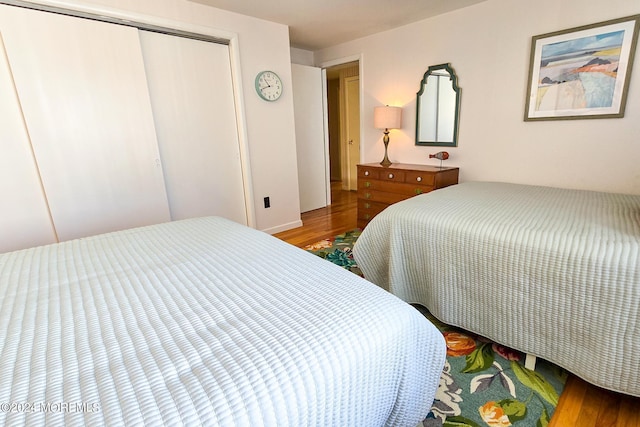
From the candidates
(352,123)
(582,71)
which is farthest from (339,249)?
(352,123)

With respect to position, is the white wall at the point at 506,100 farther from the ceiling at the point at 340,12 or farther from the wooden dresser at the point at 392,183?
the wooden dresser at the point at 392,183

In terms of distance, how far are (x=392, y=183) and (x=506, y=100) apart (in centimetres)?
122

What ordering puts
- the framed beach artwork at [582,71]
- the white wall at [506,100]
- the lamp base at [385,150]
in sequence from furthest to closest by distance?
the lamp base at [385,150] → the white wall at [506,100] → the framed beach artwork at [582,71]

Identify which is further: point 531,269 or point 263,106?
point 263,106

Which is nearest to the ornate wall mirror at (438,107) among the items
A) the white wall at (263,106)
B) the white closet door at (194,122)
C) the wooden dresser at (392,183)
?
the wooden dresser at (392,183)

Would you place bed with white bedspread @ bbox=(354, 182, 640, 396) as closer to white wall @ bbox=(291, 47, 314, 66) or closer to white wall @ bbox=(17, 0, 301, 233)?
white wall @ bbox=(17, 0, 301, 233)

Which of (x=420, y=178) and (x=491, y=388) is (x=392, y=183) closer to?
(x=420, y=178)

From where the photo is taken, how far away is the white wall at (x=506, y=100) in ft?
7.39

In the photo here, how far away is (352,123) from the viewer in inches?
219

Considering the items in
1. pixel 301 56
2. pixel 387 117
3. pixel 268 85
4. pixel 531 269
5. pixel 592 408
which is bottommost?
pixel 592 408

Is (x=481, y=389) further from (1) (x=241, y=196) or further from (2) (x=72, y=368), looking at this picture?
(1) (x=241, y=196)

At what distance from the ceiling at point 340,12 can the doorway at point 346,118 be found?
183 centimetres

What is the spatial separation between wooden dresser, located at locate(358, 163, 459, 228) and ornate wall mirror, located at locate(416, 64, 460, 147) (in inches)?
13.2

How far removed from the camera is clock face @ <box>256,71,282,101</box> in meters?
3.12
